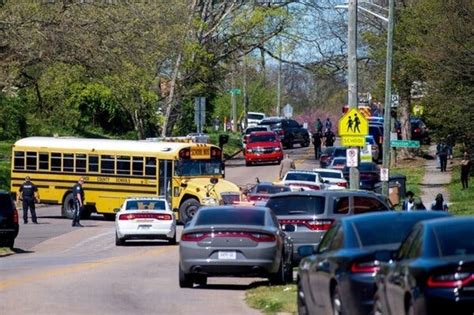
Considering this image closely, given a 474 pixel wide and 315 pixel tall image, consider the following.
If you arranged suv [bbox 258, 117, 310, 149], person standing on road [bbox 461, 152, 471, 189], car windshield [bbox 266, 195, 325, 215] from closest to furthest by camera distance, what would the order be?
car windshield [bbox 266, 195, 325, 215]
person standing on road [bbox 461, 152, 471, 189]
suv [bbox 258, 117, 310, 149]

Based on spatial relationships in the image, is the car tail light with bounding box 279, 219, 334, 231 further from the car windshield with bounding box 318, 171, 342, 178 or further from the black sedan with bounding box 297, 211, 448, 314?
the car windshield with bounding box 318, 171, 342, 178

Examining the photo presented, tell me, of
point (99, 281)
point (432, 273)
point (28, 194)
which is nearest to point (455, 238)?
point (432, 273)

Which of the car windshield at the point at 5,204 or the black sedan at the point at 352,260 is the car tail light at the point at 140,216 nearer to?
the car windshield at the point at 5,204

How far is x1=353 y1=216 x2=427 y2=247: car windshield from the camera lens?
14.3 m

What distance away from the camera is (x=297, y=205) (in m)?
24.7

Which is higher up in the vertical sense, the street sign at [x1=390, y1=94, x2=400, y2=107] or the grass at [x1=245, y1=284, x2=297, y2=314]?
the street sign at [x1=390, y1=94, x2=400, y2=107]

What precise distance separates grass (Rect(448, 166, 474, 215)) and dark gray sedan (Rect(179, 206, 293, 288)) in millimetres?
20625

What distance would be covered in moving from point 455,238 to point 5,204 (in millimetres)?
22204

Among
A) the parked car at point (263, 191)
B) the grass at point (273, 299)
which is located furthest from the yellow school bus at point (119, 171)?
the grass at point (273, 299)

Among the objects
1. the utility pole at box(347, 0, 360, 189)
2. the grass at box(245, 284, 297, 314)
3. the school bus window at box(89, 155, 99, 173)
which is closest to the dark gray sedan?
the grass at box(245, 284, 297, 314)

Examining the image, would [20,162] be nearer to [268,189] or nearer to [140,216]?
[268,189]

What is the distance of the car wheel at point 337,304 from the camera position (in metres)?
13.9

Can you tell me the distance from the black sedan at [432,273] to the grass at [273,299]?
5.19m

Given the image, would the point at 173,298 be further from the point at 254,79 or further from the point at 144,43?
the point at 254,79
